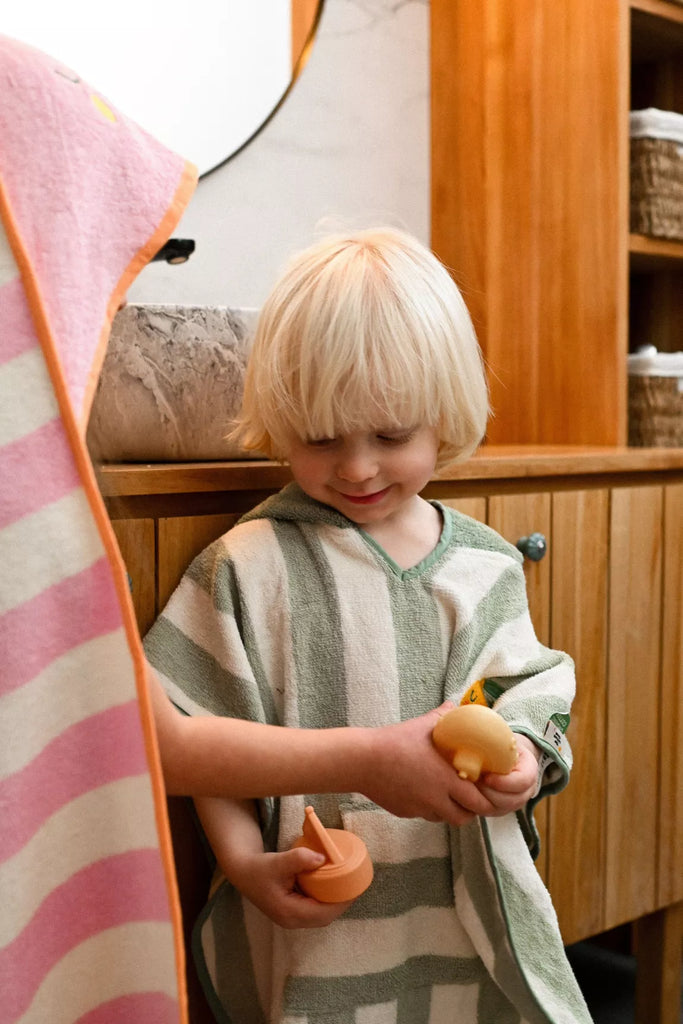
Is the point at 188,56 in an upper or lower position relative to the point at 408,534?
upper

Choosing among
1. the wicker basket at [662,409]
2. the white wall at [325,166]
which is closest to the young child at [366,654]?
the white wall at [325,166]

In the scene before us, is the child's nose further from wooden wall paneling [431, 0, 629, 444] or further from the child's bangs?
wooden wall paneling [431, 0, 629, 444]

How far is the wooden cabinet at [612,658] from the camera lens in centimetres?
113

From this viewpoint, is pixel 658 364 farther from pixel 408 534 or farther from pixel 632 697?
pixel 408 534

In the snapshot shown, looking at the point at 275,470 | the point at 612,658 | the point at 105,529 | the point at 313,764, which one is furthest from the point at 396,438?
the point at 612,658

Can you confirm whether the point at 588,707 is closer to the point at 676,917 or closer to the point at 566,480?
the point at 566,480

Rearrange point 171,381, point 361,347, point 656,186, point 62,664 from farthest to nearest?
point 656,186
point 171,381
point 361,347
point 62,664

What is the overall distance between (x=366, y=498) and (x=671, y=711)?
637mm

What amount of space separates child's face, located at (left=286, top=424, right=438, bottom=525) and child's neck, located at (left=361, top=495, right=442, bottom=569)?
1.2 inches

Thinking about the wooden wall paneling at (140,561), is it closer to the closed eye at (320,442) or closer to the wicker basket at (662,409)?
the closed eye at (320,442)

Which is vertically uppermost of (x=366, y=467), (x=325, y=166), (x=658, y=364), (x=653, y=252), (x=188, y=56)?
(x=188, y=56)

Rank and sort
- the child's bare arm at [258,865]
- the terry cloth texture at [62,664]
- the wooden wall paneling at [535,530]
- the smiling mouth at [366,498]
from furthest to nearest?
the wooden wall paneling at [535,530] → the smiling mouth at [366,498] → the child's bare arm at [258,865] → the terry cloth texture at [62,664]

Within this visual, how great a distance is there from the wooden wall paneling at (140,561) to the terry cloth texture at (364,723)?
0.08 ft

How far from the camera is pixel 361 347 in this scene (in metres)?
0.78
